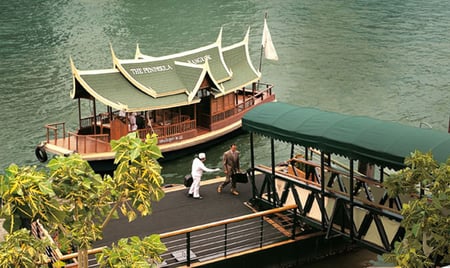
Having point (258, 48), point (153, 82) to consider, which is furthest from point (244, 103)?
point (258, 48)

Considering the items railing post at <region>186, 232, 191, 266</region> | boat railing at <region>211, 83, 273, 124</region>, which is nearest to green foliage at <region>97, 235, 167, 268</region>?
railing post at <region>186, 232, 191, 266</region>

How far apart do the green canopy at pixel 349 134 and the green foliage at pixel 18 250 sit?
7034 millimetres

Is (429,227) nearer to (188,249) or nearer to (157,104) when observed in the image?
(188,249)

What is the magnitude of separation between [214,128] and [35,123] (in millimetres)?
8976

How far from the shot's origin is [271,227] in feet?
50.5

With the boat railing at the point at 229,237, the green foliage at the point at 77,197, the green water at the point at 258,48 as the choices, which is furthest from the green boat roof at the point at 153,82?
the green foliage at the point at 77,197

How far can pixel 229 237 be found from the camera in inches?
580

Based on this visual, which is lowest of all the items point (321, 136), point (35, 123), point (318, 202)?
point (35, 123)

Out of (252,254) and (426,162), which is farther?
(252,254)

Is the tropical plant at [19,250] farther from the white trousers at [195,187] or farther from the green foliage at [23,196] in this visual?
the white trousers at [195,187]

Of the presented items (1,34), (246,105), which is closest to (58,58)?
(1,34)

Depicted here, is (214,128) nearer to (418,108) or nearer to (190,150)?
(190,150)

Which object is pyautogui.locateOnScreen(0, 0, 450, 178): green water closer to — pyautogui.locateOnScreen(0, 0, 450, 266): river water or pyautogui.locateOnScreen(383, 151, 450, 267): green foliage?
pyautogui.locateOnScreen(0, 0, 450, 266): river water

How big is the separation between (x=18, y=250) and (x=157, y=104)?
58.1 feet
